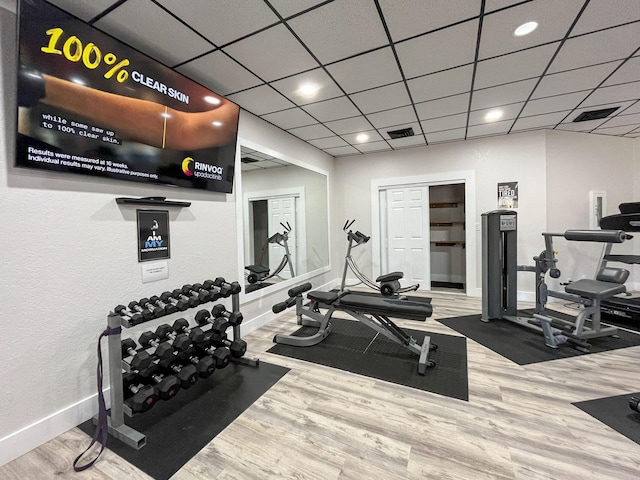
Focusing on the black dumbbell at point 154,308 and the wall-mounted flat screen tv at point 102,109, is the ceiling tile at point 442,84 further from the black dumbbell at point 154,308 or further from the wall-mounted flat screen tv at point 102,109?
the black dumbbell at point 154,308

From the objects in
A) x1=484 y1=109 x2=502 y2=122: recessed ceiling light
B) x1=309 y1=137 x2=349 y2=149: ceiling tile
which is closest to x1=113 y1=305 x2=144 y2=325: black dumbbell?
x1=309 y1=137 x2=349 y2=149: ceiling tile

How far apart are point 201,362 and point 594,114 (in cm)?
541

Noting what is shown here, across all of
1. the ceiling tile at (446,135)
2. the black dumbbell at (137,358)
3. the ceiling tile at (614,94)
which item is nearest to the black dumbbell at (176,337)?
the black dumbbell at (137,358)

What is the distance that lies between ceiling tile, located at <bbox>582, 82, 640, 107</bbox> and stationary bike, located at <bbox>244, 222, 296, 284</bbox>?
14.0ft

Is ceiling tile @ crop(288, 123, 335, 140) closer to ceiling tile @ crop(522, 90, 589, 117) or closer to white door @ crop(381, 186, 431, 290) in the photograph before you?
white door @ crop(381, 186, 431, 290)

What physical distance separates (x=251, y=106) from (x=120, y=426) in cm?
309

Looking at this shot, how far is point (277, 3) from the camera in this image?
1.67 m

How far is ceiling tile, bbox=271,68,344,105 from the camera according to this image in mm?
2490

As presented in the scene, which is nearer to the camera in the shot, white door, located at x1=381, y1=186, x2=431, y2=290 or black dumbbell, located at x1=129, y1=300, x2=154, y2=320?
black dumbbell, located at x1=129, y1=300, x2=154, y2=320

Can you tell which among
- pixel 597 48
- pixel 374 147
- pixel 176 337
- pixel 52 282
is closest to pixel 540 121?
pixel 597 48

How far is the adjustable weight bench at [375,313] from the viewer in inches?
94.3

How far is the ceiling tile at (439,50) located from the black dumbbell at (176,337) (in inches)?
106

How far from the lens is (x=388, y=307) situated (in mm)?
2479

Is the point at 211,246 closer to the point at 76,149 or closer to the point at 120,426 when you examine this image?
the point at 76,149
